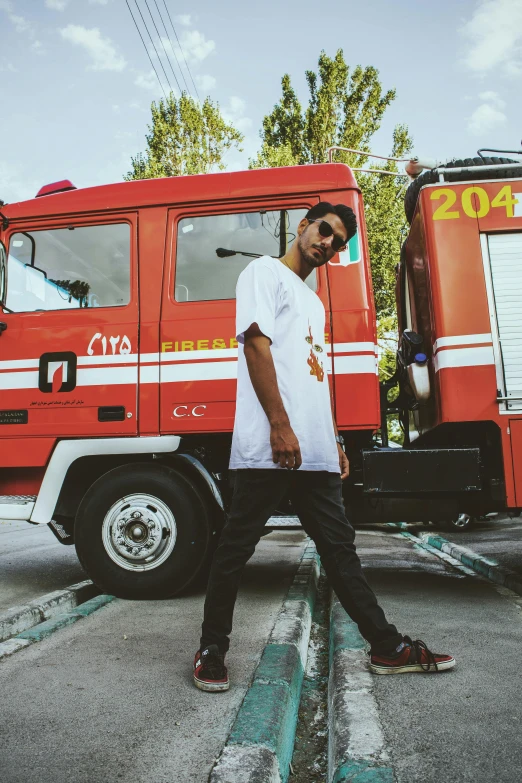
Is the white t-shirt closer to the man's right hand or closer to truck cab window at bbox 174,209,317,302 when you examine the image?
the man's right hand

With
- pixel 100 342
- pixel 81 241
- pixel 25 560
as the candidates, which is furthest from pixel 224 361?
pixel 25 560

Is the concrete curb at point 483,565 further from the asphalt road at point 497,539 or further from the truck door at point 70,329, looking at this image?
the truck door at point 70,329

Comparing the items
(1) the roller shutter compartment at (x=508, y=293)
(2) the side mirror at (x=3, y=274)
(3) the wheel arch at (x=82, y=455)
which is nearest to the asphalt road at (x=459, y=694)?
(1) the roller shutter compartment at (x=508, y=293)

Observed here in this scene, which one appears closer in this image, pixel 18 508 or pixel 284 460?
pixel 284 460

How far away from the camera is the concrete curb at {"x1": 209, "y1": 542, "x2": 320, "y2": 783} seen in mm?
1817

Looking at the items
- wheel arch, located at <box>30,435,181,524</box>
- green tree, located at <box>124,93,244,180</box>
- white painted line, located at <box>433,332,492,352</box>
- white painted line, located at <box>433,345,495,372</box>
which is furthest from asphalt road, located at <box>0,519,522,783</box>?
green tree, located at <box>124,93,244,180</box>

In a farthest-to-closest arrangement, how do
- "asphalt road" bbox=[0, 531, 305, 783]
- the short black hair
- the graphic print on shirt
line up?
the short black hair → the graphic print on shirt → "asphalt road" bbox=[0, 531, 305, 783]

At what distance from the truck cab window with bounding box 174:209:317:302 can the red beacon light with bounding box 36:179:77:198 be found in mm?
988

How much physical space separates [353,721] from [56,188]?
402 centimetres

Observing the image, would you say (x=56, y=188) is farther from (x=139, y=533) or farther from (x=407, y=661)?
(x=407, y=661)

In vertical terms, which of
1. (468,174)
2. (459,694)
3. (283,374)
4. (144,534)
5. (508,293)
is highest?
(468,174)

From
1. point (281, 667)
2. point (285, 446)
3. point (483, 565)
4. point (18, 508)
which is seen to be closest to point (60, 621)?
point (18, 508)

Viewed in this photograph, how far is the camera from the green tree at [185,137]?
58.0ft

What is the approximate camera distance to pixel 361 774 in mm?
1819
